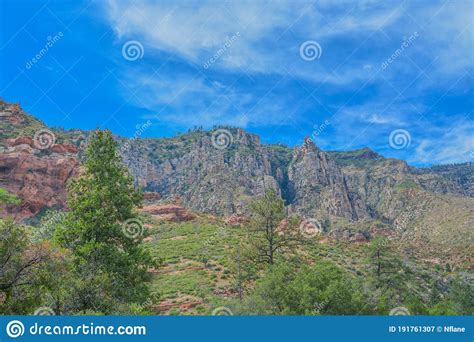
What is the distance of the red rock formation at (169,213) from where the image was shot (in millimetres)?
88438

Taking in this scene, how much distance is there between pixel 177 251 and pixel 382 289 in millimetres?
31411

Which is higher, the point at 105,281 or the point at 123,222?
the point at 123,222

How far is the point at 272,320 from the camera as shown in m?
15.7

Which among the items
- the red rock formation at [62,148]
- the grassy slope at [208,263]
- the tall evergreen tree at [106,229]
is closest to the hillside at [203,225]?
the grassy slope at [208,263]

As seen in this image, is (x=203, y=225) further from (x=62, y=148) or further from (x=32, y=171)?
(x=62, y=148)

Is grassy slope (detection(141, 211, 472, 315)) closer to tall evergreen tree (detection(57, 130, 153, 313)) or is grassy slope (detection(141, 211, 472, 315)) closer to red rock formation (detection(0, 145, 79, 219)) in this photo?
tall evergreen tree (detection(57, 130, 153, 313))

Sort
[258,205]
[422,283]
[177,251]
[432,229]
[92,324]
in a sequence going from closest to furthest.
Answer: [92,324] → [258,205] → [422,283] → [177,251] → [432,229]

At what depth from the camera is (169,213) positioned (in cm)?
9038

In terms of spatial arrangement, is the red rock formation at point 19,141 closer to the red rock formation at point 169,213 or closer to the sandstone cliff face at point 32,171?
the sandstone cliff face at point 32,171

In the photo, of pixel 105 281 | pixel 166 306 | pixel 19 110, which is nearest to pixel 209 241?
pixel 166 306

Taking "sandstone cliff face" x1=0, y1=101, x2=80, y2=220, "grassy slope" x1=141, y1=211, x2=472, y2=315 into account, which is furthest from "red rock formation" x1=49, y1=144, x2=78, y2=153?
"grassy slope" x1=141, y1=211, x2=472, y2=315

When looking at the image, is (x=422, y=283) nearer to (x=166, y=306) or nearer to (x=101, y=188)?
(x=166, y=306)

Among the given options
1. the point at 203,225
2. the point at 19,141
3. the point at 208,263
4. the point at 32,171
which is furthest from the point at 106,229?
the point at 19,141

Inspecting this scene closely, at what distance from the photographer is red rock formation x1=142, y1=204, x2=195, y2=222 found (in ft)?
290
